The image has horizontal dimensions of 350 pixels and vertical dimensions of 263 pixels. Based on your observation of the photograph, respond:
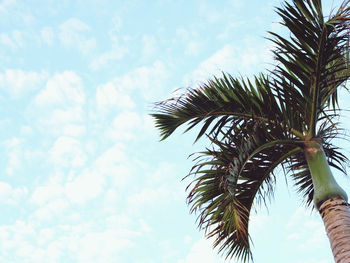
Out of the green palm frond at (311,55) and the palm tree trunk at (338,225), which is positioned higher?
the green palm frond at (311,55)

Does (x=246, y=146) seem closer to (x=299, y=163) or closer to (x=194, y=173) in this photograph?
(x=194, y=173)

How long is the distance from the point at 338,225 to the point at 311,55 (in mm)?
1792

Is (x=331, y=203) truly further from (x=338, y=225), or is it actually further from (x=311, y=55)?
(x=311, y=55)

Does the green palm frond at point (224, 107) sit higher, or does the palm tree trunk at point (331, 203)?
the green palm frond at point (224, 107)

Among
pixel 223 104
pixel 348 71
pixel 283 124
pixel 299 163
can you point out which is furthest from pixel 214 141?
pixel 348 71

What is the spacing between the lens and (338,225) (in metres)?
4.00

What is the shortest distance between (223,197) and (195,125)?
1162mm

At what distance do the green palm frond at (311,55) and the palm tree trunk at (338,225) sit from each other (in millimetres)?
888

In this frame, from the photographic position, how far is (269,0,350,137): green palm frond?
14.2 ft

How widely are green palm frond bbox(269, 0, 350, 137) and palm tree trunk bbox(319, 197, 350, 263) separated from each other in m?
0.89

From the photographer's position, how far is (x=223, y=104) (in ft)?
17.0

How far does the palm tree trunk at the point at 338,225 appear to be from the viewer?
3.84 meters

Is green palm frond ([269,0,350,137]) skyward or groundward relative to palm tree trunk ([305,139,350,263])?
skyward

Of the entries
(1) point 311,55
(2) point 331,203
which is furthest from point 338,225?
(1) point 311,55
